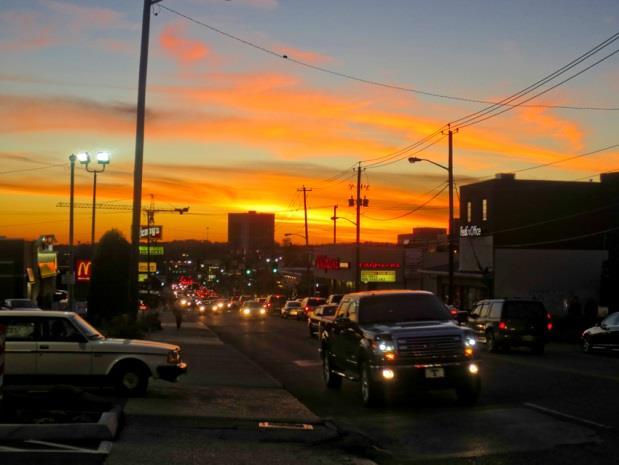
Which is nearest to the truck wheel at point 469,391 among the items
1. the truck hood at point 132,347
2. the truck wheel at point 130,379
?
the truck hood at point 132,347

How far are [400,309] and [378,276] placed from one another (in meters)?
66.8

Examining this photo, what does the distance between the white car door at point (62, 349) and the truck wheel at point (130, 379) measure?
498mm

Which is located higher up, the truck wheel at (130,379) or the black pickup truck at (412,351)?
the black pickup truck at (412,351)

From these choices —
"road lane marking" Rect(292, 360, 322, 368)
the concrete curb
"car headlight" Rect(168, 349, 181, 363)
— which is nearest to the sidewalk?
the concrete curb

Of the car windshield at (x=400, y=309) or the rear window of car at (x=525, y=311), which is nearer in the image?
the car windshield at (x=400, y=309)

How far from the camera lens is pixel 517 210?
5988 centimetres

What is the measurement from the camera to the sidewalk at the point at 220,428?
9828 millimetres

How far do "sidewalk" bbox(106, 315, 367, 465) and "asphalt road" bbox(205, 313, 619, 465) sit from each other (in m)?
0.63

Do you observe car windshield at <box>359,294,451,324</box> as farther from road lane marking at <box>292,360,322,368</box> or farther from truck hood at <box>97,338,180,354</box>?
road lane marking at <box>292,360,322,368</box>

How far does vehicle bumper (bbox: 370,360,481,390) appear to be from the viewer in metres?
14.1

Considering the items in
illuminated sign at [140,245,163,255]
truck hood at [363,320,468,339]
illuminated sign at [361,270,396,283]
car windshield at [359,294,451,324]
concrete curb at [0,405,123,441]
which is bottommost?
concrete curb at [0,405,123,441]

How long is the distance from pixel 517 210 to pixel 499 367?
129 feet

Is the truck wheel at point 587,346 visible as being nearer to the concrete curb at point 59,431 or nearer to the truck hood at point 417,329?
the truck hood at point 417,329

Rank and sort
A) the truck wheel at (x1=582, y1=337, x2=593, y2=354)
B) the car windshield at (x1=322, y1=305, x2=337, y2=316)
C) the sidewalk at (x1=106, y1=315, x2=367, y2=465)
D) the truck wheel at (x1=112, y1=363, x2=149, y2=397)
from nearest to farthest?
the sidewalk at (x1=106, y1=315, x2=367, y2=465) < the truck wheel at (x1=112, y1=363, x2=149, y2=397) < the truck wheel at (x1=582, y1=337, x2=593, y2=354) < the car windshield at (x1=322, y1=305, x2=337, y2=316)
